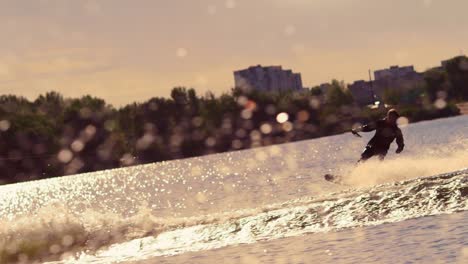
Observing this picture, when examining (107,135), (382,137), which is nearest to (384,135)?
(382,137)

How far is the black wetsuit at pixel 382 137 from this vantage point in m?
26.5

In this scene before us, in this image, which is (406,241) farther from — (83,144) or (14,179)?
(14,179)

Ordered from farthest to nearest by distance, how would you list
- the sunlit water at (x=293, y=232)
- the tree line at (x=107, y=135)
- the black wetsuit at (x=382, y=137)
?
1. the tree line at (x=107, y=135)
2. the black wetsuit at (x=382, y=137)
3. the sunlit water at (x=293, y=232)

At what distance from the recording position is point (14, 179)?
17938 cm

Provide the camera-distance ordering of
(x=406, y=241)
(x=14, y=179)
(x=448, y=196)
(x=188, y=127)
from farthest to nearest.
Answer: (x=188, y=127) → (x=14, y=179) → (x=448, y=196) → (x=406, y=241)

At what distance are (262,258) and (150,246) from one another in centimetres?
494

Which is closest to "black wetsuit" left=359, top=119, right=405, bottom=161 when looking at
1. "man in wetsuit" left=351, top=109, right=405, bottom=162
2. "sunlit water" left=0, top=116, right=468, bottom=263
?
"man in wetsuit" left=351, top=109, right=405, bottom=162

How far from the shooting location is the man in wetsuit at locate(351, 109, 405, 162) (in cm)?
2655

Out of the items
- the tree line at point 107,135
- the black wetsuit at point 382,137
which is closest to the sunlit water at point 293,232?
the black wetsuit at point 382,137

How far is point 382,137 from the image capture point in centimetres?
2691

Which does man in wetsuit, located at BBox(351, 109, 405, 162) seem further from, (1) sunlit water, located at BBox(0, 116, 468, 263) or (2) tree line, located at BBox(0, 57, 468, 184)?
(2) tree line, located at BBox(0, 57, 468, 184)

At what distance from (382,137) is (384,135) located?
4.6 inches

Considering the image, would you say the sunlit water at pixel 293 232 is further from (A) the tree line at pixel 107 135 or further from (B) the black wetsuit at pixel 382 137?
(A) the tree line at pixel 107 135

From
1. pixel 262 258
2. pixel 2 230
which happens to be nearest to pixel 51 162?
pixel 2 230
